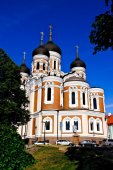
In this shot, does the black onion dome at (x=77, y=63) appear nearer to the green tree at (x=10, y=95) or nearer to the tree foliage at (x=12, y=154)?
the green tree at (x=10, y=95)

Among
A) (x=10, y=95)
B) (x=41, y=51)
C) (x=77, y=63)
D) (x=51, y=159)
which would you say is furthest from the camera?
(x=77, y=63)

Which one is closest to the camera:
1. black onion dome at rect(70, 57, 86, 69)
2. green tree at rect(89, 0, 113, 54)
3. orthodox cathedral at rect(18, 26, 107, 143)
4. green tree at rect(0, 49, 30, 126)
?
green tree at rect(89, 0, 113, 54)

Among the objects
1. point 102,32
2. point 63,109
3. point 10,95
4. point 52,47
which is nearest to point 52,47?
point 52,47

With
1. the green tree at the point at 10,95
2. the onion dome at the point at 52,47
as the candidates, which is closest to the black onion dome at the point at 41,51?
the onion dome at the point at 52,47

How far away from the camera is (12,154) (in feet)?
47.1

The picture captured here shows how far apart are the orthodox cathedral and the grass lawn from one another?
17.5 metres

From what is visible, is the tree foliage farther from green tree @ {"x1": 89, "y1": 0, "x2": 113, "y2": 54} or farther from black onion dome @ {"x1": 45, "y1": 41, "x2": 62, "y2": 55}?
black onion dome @ {"x1": 45, "y1": 41, "x2": 62, "y2": 55}

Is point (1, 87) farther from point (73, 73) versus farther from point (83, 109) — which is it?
point (73, 73)

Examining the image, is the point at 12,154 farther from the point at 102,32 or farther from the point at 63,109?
the point at 63,109

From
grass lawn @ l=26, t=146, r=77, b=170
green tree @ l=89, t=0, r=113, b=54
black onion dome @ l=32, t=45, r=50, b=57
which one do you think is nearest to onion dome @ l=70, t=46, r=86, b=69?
black onion dome @ l=32, t=45, r=50, b=57

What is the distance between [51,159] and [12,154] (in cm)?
1364

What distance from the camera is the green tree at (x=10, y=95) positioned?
33.8 metres

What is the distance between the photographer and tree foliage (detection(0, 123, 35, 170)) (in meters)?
13.9

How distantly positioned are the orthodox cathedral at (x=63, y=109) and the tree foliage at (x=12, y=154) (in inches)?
1362
